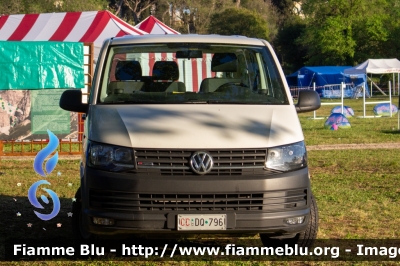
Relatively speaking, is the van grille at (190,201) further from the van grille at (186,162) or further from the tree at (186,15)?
the tree at (186,15)

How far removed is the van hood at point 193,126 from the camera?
6309mm

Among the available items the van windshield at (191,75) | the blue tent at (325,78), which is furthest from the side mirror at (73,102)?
the blue tent at (325,78)

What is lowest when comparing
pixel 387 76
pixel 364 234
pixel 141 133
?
pixel 387 76

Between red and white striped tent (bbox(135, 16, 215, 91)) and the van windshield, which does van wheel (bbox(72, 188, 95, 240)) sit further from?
red and white striped tent (bbox(135, 16, 215, 91))

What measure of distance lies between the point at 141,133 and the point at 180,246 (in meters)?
1.79

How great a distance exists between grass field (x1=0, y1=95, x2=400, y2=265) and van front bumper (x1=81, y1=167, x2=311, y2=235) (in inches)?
31.1

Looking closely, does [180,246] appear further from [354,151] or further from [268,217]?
[354,151]

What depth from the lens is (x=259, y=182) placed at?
6258mm


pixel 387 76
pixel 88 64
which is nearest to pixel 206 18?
pixel 387 76

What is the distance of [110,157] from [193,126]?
2.29 ft

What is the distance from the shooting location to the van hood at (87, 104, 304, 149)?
631 cm

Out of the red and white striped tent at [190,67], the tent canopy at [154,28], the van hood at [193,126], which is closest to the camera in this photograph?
the van hood at [193,126]

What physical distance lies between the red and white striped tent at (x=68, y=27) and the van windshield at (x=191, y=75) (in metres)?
15.1

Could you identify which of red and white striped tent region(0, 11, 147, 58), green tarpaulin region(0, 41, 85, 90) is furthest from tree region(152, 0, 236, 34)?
green tarpaulin region(0, 41, 85, 90)
